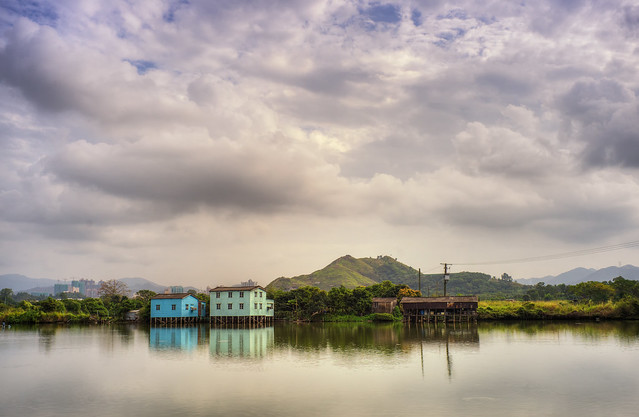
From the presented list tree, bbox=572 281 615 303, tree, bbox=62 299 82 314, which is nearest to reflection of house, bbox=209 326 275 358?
tree, bbox=62 299 82 314

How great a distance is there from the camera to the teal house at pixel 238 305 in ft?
253

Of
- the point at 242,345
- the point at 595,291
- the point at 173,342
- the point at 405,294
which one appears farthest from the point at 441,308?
the point at 173,342

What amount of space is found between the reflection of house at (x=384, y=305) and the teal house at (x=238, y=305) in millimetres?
19018

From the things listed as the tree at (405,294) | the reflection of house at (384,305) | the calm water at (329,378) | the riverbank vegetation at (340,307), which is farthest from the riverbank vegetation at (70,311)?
the calm water at (329,378)

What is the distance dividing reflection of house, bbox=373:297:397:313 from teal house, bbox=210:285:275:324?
1902 cm

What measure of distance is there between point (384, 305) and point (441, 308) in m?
12.9

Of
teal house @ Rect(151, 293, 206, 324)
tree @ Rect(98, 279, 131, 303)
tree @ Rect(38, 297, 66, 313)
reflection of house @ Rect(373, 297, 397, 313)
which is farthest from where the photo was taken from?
tree @ Rect(98, 279, 131, 303)

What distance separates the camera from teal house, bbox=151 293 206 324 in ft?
259

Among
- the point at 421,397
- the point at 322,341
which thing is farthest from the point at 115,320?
the point at 421,397

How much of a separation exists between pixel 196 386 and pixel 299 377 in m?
5.93

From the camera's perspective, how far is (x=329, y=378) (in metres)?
27.8

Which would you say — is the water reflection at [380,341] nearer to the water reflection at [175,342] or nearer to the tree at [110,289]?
the water reflection at [175,342]

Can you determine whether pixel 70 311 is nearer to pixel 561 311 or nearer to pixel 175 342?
pixel 175 342

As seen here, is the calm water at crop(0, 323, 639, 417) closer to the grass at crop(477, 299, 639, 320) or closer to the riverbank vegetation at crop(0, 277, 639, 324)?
the grass at crop(477, 299, 639, 320)
